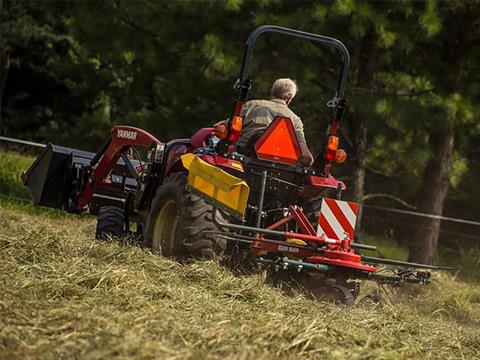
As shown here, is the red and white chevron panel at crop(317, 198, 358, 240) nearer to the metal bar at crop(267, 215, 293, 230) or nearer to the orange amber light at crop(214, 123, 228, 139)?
the metal bar at crop(267, 215, 293, 230)

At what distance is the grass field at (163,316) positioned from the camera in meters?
4.90

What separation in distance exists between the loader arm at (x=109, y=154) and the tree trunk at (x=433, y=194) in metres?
7.30

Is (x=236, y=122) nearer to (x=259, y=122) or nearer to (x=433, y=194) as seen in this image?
(x=259, y=122)

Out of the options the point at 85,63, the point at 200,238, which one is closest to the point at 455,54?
the point at 85,63

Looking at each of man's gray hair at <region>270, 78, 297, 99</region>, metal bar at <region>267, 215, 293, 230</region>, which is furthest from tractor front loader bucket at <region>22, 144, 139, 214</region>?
metal bar at <region>267, 215, 293, 230</region>

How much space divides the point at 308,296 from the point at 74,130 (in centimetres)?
1574

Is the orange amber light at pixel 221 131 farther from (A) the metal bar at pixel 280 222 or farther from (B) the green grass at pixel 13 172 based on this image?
(B) the green grass at pixel 13 172

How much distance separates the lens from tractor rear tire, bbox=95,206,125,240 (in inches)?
376

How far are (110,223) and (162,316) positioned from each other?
167 inches

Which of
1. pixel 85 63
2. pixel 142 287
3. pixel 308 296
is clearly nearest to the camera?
pixel 142 287

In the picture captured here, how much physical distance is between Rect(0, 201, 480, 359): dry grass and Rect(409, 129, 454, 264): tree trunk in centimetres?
780

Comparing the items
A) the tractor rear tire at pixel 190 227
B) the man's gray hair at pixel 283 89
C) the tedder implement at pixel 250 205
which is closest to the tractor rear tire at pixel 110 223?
the tedder implement at pixel 250 205

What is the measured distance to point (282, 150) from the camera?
29.3 ft

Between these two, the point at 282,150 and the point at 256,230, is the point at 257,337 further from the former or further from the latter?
the point at 282,150
